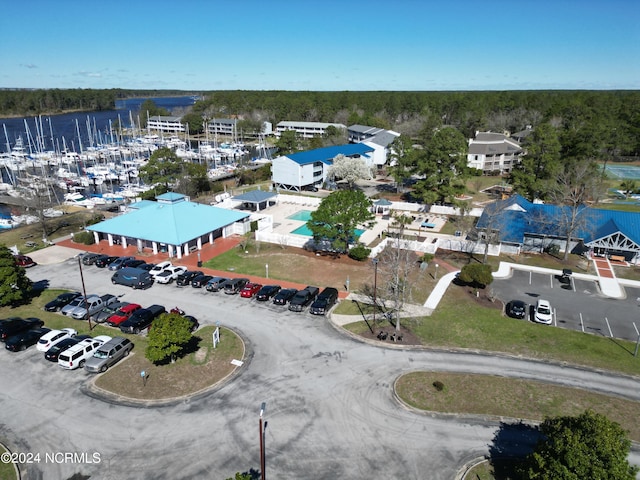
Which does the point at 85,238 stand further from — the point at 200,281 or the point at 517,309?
the point at 517,309

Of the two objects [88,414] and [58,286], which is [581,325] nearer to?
[88,414]

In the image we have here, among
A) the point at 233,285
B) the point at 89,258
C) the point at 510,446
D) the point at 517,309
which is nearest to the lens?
the point at 510,446

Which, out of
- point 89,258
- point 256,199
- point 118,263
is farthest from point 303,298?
point 256,199

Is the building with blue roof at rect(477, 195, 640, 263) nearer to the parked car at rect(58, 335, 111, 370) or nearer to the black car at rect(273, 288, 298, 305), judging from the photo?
the black car at rect(273, 288, 298, 305)

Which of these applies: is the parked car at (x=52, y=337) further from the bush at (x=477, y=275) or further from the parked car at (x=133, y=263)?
the bush at (x=477, y=275)

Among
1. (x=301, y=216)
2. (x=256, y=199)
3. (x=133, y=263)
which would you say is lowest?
(x=301, y=216)

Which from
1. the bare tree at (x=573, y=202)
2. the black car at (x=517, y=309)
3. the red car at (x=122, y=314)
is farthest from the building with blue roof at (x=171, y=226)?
the bare tree at (x=573, y=202)

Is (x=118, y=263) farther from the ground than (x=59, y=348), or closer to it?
farther from the ground
